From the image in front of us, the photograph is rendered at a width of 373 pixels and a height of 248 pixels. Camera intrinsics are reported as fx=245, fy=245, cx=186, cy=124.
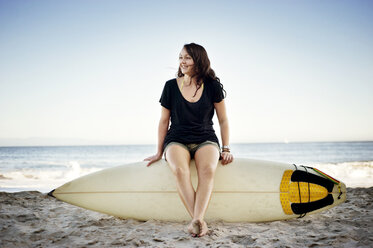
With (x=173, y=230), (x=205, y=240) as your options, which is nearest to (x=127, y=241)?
(x=173, y=230)

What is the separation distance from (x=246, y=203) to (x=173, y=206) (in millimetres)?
629

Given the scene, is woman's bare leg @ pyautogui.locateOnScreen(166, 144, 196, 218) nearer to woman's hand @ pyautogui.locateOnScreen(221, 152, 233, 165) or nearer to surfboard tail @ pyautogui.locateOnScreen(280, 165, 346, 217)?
woman's hand @ pyautogui.locateOnScreen(221, 152, 233, 165)

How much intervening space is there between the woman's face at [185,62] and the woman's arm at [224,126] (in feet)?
1.23

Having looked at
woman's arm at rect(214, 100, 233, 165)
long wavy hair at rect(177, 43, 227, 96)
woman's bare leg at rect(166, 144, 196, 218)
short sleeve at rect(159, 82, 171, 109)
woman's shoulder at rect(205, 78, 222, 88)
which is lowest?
woman's bare leg at rect(166, 144, 196, 218)

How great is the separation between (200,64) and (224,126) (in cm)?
57

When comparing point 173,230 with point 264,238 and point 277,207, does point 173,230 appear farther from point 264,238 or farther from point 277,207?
point 277,207

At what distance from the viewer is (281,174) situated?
7.41 feet

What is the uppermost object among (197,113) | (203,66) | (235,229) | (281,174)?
(203,66)

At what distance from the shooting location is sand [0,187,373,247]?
59.5 inches

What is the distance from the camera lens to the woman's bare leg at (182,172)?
1.66 meters

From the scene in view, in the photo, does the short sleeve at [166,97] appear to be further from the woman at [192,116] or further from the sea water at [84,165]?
the sea water at [84,165]

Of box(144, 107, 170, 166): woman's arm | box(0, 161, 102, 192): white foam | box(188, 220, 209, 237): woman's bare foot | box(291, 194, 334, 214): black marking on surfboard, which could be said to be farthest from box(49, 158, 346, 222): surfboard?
box(0, 161, 102, 192): white foam

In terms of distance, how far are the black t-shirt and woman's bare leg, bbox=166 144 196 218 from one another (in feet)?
0.38

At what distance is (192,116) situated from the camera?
2.00 metres
